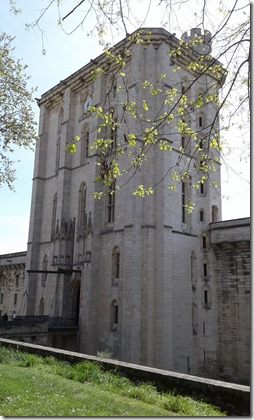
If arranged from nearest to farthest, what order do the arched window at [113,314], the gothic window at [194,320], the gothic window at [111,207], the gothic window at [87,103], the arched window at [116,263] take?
the arched window at [113,314] → the gothic window at [194,320] → the arched window at [116,263] → the gothic window at [111,207] → the gothic window at [87,103]

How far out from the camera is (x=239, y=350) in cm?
2134

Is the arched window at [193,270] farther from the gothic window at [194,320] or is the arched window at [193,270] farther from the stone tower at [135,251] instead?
the gothic window at [194,320]

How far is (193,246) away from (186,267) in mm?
1594

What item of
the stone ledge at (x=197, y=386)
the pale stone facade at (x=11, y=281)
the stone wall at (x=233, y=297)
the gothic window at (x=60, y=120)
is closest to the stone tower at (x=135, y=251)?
the stone wall at (x=233, y=297)

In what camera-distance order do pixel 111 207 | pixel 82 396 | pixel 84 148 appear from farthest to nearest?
pixel 84 148
pixel 111 207
pixel 82 396

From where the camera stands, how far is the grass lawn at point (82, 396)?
5.84m

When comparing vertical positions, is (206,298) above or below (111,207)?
below

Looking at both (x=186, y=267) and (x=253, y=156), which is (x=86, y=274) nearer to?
(x=186, y=267)

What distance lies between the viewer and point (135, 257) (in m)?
20.7

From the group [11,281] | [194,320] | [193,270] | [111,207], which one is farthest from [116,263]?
[11,281]

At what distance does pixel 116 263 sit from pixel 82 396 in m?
16.0

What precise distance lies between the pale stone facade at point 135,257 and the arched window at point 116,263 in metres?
0.06

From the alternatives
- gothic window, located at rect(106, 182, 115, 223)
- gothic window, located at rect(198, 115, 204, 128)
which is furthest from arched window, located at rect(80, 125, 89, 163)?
gothic window, located at rect(198, 115, 204, 128)

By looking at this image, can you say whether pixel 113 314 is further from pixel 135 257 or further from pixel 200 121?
pixel 200 121
